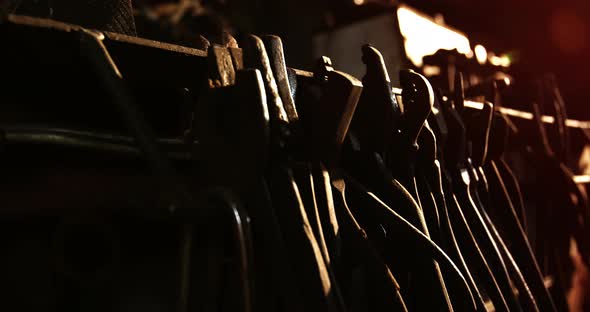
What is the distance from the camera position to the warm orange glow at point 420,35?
1.75 metres

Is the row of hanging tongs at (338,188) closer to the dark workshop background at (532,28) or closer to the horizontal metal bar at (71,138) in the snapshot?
the horizontal metal bar at (71,138)

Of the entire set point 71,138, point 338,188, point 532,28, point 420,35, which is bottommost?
point 338,188

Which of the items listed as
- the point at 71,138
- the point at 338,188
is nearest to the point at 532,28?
the point at 338,188

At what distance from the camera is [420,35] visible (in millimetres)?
1865

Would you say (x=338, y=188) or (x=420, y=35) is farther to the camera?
(x=420, y=35)

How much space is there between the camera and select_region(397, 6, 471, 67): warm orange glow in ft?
5.73

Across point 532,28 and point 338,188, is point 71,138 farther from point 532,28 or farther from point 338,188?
point 532,28

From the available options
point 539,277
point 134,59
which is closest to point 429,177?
point 539,277

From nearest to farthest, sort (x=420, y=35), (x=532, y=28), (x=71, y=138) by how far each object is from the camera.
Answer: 1. (x=71, y=138)
2. (x=420, y=35)
3. (x=532, y=28)

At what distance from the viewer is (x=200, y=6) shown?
2568mm

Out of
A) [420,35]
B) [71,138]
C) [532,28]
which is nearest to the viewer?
[71,138]

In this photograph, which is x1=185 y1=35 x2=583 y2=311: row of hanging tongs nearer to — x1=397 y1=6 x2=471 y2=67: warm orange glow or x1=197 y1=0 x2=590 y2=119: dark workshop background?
x1=397 y1=6 x2=471 y2=67: warm orange glow

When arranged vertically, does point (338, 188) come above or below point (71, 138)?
below

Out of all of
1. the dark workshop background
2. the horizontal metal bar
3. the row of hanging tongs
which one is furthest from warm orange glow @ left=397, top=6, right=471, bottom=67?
the horizontal metal bar
